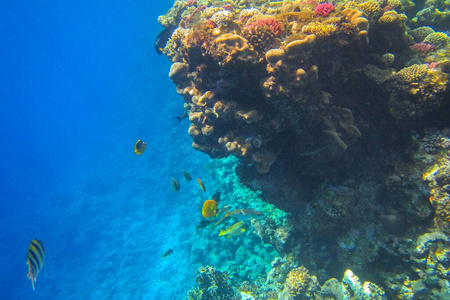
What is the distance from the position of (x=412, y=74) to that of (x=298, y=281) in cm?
536

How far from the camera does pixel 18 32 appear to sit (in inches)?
2389

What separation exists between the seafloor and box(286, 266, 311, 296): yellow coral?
1.0 inches

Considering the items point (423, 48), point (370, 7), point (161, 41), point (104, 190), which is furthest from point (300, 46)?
point (104, 190)

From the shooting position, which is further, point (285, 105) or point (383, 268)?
point (383, 268)

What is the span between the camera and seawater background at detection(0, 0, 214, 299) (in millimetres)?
19375

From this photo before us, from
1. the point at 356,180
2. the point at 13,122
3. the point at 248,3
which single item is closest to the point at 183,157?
the point at 248,3

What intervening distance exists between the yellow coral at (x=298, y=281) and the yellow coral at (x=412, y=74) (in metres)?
5.06

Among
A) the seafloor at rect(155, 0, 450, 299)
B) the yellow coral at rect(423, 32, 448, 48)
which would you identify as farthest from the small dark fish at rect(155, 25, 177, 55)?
the yellow coral at rect(423, 32, 448, 48)

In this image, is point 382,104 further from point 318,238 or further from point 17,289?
point 17,289

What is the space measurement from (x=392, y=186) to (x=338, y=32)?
10.7ft

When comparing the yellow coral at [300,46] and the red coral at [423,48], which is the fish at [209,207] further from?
the red coral at [423,48]

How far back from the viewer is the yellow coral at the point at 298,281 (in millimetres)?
5648

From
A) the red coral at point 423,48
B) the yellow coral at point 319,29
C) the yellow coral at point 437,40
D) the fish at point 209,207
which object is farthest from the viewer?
the fish at point 209,207

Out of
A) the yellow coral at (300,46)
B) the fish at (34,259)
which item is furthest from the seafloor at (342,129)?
the fish at (34,259)
